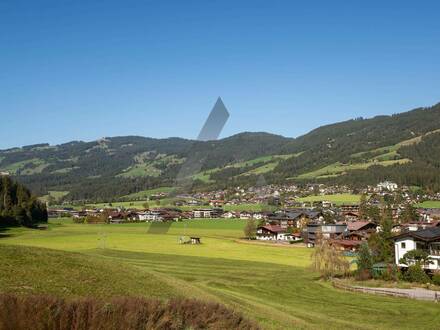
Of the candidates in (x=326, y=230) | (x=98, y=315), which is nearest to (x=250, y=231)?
(x=326, y=230)

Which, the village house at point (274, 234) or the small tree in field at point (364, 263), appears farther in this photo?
the village house at point (274, 234)

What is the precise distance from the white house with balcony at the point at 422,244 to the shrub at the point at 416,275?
5.38 metres

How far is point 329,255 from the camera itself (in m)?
54.7

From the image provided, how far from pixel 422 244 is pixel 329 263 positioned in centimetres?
1417

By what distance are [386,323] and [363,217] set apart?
412 feet

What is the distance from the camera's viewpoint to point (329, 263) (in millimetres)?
54750

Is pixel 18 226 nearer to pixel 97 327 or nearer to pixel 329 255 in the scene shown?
pixel 329 255

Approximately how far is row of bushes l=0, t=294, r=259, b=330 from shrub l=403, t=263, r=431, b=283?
140ft

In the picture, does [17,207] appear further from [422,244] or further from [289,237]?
[422,244]

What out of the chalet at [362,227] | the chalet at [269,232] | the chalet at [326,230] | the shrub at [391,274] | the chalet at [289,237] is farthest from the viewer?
the chalet at [269,232]

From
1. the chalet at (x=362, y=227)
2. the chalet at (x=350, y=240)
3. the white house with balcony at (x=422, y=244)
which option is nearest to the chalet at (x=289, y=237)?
the chalet at (x=350, y=240)

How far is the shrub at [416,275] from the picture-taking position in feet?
162

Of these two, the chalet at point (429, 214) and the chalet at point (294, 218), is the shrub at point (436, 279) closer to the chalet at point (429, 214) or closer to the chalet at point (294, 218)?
the chalet at point (294, 218)

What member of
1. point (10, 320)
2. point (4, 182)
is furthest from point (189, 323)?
point (4, 182)
